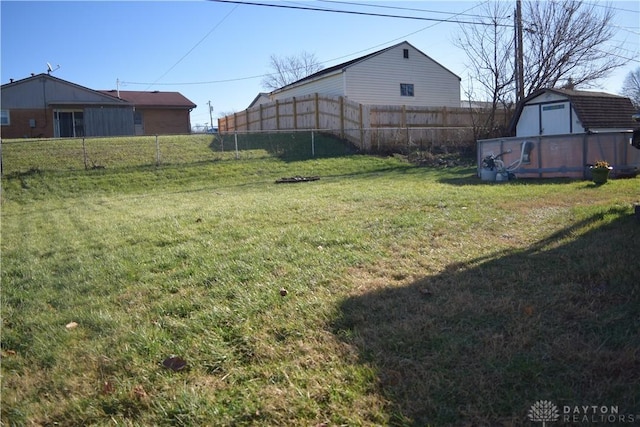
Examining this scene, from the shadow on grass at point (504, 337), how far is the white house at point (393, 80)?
82.7 ft

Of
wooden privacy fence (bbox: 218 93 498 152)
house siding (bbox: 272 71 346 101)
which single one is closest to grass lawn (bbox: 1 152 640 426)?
wooden privacy fence (bbox: 218 93 498 152)

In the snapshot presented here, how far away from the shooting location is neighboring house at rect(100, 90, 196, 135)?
35.2m

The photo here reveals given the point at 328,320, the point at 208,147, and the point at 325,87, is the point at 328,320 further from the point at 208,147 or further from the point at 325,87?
the point at 325,87

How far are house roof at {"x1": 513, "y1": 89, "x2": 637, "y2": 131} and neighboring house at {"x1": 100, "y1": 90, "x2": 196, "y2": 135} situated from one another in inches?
1053

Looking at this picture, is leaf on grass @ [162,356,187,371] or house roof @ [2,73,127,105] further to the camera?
house roof @ [2,73,127,105]

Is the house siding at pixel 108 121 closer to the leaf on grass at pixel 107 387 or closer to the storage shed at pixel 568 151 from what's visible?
the storage shed at pixel 568 151

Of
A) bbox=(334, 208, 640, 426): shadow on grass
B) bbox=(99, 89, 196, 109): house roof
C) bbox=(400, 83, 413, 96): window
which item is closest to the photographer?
bbox=(334, 208, 640, 426): shadow on grass

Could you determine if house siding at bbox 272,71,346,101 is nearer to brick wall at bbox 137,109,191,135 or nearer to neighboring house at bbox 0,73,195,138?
brick wall at bbox 137,109,191,135

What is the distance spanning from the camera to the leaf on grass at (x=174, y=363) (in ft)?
9.00

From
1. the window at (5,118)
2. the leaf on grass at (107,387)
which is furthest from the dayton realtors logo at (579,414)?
the window at (5,118)

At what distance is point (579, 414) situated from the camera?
2.13 m

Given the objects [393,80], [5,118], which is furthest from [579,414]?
[5,118]

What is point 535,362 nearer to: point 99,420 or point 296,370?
point 296,370

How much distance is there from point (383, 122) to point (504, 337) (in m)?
20.0
